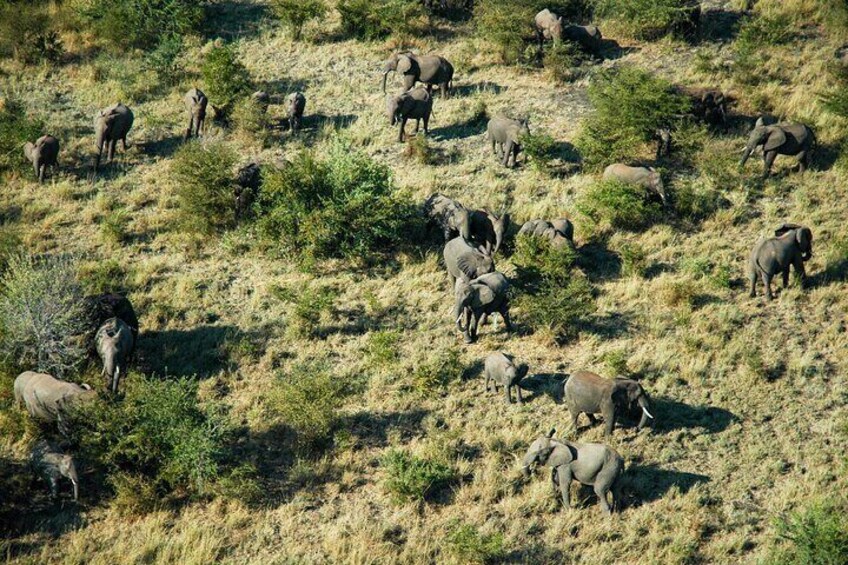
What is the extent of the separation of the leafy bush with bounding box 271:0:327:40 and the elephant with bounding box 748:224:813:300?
21.2 meters

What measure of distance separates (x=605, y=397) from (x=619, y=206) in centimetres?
801

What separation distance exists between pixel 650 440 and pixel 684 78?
58.0 ft

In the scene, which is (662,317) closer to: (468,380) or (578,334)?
(578,334)

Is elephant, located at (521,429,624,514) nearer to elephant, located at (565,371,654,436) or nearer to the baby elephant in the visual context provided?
elephant, located at (565,371,654,436)

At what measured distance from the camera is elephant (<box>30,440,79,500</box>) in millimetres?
15391

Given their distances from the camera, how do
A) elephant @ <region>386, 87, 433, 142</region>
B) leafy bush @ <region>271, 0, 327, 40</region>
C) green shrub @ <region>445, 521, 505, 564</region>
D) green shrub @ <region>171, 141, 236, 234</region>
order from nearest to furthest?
green shrub @ <region>445, 521, 505, 564</region>, green shrub @ <region>171, 141, 236, 234</region>, elephant @ <region>386, 87, 433, 142</region>, leafy bush @ <region>271, 0, 327, 40</region>

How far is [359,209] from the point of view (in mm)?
22750

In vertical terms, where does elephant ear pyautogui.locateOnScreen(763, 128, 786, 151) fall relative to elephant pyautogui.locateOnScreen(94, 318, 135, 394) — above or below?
above

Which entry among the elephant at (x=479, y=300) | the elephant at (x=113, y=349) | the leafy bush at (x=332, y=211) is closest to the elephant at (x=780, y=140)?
the elephant at (x=479, y=300)

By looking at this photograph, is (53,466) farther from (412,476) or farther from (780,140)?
(780,140)

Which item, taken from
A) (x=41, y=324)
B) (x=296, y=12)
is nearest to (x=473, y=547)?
(x=41, y=324)

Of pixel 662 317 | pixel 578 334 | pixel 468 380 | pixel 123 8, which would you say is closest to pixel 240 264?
pixel 468 380

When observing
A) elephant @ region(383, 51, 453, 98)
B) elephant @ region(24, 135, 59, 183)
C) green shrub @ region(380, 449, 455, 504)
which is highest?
elephant @ region(383, 51, 453, 98)

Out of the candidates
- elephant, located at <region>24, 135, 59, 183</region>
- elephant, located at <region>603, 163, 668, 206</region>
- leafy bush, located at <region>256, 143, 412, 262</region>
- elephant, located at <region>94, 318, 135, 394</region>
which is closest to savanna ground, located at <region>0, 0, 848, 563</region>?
elephant, located at <region>24, 135, 59, 183</region>
